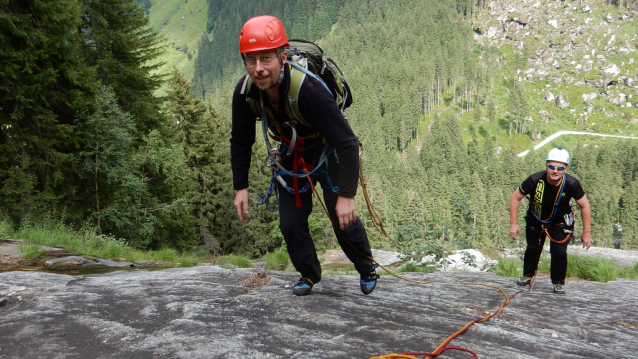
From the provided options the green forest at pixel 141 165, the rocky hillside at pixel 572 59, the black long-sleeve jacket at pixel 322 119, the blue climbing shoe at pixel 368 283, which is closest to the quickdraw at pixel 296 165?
the black long-sleeve jacket at pixel 322 119

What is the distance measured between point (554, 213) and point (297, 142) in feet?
15.4

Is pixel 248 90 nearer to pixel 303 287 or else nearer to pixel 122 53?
pixel 303 287

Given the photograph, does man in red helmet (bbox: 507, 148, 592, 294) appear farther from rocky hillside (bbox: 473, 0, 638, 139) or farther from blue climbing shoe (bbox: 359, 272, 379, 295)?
rocky hillside (bbox: 473, 0, 638, 139)

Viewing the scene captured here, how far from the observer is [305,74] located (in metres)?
3.91

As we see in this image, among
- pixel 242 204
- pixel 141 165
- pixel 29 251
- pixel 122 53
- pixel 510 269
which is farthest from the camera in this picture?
pixel 122 53

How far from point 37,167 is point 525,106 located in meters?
151

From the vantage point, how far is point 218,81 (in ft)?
614

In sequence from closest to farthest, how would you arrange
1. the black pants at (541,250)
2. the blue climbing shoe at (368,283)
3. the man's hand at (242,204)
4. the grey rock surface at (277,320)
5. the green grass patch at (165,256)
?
the grey rock surface at (277,320)
the man's hand at (242,204)
the blue climbing shoe at (368,283)
the black pants at (541,250)
the green grass patch at (165,256)

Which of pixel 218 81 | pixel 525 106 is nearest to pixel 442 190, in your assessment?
pixel 525 106

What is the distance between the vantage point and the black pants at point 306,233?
15.2ft

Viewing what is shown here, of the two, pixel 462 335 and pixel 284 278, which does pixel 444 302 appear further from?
pixel 284 278

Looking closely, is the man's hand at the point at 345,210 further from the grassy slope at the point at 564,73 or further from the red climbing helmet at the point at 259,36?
the grassy slope at the point at 564,73

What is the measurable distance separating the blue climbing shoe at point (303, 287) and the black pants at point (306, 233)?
0.07m

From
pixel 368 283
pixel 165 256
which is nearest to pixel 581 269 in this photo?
pixel 368 283
